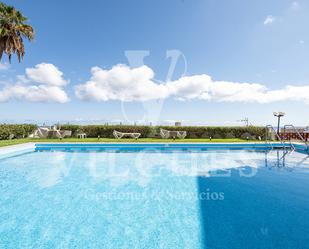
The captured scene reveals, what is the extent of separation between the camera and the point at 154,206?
450 centimetres

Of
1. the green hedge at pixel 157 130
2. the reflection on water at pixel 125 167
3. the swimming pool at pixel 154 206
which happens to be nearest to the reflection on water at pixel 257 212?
the swimming pool at pixel 154 206

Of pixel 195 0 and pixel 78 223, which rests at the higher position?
pixel 195 0

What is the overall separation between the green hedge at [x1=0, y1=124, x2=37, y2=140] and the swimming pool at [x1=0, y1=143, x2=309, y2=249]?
27.3 ft

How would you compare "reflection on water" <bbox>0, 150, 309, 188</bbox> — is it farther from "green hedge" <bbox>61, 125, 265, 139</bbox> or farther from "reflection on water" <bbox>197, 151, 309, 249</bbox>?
"green hedge" <bbox>61, 125, 265, 139</bbox>

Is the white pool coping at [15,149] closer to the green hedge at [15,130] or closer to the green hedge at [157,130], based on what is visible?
the green hedge at [15,130]

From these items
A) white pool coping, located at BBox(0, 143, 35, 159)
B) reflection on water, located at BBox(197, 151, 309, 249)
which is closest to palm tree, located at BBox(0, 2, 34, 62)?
white pool coping, located at BBox(0, 143, 35, 159)

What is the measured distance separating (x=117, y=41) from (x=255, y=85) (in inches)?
532

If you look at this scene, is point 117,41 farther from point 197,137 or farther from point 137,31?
point 197,137

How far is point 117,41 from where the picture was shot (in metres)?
16.9

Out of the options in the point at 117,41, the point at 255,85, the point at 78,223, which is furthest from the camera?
the point at 255,85

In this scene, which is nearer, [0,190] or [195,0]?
[0,190]

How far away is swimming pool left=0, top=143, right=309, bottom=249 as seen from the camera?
10.4ft

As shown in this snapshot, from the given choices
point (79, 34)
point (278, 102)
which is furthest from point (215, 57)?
point (79, 34)

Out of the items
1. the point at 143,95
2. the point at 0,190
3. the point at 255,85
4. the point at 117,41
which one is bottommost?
the point at 0,190
